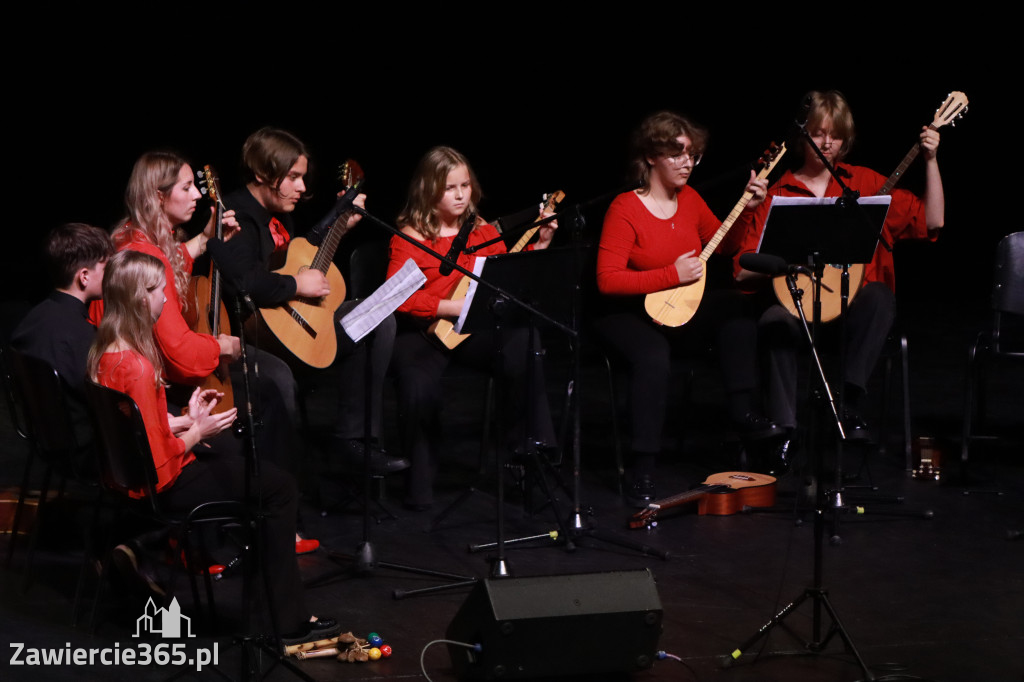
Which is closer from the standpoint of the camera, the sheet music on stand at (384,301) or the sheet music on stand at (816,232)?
the sheet music on stand at (384,301)

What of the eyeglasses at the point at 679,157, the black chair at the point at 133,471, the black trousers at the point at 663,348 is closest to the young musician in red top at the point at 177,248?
the black chair at the point at 133,471

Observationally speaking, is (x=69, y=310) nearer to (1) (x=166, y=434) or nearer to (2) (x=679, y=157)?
(1) (x=166, y=434)

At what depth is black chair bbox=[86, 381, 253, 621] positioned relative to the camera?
132 inches

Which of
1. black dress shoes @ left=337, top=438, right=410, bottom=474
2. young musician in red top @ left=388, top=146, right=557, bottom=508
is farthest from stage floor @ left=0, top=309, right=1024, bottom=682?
young musician in red top @ left=388, top=146, right=557, bottom=508

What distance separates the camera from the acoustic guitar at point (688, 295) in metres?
5.34

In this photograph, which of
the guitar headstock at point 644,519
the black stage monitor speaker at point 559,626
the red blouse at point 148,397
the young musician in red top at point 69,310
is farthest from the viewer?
the guitar headstock at point 644,519

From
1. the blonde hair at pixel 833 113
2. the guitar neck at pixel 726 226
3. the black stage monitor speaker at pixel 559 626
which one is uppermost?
the blonde hair at pixel 833 113

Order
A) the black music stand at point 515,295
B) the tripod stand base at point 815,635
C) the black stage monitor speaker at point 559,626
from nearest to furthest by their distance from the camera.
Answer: the black stage monitor speaker at point 559,626
the tripod stand base at point 815,635
the black music stand at point 515,295

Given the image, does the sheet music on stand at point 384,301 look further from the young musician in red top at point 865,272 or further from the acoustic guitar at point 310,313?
the young musician in red top at point 865,272

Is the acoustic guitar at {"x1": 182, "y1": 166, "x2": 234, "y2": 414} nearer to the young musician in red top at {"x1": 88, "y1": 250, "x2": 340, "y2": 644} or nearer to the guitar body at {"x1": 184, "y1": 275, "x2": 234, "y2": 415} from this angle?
the guitar body at {"x1": 184, "y1": 275, "x2": 234, "y2": 415}

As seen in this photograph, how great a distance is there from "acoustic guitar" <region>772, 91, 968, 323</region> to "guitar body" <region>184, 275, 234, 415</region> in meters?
2.32

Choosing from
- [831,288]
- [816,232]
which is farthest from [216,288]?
[831,288]

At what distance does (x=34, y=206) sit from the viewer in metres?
9.55

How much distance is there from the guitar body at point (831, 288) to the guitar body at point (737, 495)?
776mm
